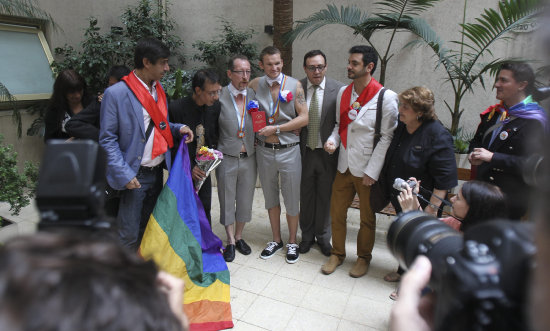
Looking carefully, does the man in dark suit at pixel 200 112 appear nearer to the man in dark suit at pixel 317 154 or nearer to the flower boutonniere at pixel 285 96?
the flower boutonniere at pixel 285 96

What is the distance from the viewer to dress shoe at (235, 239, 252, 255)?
11.1 feet

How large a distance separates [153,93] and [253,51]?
11.1 ft

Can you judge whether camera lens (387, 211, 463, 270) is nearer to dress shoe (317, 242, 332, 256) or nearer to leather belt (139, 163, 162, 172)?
leather belt (139, 163, 162, 172)

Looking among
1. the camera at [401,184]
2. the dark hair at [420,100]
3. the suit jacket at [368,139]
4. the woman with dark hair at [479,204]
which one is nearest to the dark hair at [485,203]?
Answer: the woman with dark hair at [479,204]

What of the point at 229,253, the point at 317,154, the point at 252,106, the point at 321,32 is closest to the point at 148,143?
the point at 252,106

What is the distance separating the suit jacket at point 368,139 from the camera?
2.72 meters

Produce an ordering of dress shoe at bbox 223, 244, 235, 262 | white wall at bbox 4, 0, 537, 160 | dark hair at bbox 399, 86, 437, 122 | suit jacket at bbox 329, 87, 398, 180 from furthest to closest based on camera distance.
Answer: white wall at bbox 4, 0, 537, 160 < dress shoe at bbox 223, 244, 235, 262 < suit jacket at bbox 329, 87, 398, 180 < dark hair at bbox 399, 86, 437, 122

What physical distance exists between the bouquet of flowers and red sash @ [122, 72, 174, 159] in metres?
0.26

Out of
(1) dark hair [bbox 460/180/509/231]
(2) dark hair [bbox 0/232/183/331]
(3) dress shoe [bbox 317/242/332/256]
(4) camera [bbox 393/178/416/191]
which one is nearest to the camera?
(2) dark hair [bbox 0/232/183/331]

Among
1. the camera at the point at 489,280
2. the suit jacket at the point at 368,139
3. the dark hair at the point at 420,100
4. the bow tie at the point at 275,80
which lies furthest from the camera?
the bow tie at the point at 275,80

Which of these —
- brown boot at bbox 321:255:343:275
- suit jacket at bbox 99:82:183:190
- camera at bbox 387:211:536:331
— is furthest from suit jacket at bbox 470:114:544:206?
suit jacket at bbox 99:82:183:190

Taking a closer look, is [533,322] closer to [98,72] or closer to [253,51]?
[253,51]

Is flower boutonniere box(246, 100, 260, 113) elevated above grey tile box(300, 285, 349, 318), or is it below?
above

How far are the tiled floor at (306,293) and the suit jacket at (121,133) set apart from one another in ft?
3.91
